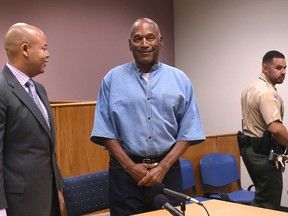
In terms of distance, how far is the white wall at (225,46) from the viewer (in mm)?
6762

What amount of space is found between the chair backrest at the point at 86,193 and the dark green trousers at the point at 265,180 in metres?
1.84

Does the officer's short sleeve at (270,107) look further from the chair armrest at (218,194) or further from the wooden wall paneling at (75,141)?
the wooden wall paneling at (75,141)

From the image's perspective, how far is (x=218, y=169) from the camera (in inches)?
209

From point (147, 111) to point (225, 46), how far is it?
16.3 ft

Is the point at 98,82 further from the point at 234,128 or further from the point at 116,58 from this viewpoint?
the point at 234,128

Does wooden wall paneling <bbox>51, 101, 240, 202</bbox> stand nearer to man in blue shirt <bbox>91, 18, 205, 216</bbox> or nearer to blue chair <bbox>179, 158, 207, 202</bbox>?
blue chair <bbox>179, 158, 207, 202</bbox>

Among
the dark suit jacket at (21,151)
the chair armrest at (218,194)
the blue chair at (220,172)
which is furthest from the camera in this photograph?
the blue chair at (220,172)

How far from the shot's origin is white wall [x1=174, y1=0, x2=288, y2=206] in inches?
266

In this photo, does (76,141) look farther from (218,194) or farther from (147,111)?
(147,111)

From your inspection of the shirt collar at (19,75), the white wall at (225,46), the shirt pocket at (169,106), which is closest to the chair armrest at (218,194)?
the white wall at (225,46)

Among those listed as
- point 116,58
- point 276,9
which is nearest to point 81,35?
point 116,58

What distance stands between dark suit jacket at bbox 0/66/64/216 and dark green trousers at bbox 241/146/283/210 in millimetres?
2500

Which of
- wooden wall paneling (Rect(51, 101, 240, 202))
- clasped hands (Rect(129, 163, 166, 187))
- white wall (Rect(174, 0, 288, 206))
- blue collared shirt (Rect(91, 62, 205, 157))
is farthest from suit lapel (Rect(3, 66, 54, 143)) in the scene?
white wall (Rect(174, 0, 288, 206))

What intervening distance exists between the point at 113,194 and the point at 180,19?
607 cm
